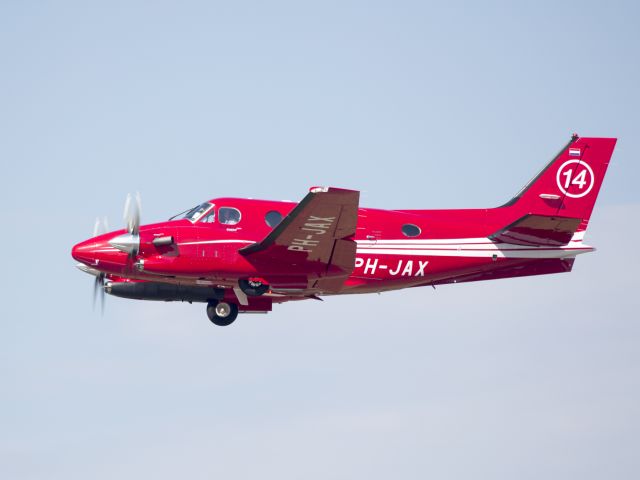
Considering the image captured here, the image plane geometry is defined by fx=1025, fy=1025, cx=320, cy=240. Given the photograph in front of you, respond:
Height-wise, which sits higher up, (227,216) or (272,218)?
(272,218)

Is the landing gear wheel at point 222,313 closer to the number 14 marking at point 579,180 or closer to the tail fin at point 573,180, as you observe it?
the tail fin at point 573,180

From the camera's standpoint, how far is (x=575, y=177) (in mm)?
36875

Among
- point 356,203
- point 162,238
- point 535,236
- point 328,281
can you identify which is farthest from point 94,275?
point 535,236

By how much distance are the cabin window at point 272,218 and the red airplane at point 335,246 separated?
3cm

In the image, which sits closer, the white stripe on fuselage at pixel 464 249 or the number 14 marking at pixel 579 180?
the white stripe on fuselage at pixel 464 249

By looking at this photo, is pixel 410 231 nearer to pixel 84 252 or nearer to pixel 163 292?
pixel 163 292

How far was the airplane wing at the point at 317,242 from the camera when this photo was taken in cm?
3117

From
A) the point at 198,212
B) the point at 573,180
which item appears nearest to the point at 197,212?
the point at 198,212

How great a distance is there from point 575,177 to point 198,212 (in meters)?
13.5

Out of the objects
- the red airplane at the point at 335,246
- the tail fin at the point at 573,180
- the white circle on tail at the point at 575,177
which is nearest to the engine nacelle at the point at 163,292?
the red airplane at the point at 335,246

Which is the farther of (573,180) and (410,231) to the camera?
(573,180)

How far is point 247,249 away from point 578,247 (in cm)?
1153

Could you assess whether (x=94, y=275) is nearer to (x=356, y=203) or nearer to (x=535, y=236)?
(x=356, y=203)

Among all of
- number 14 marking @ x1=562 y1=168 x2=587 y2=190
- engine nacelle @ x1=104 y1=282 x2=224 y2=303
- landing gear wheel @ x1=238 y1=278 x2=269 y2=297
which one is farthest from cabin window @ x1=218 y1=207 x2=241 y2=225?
number 14 marking @ x1=562 y1=168 x2=587 y2=190
